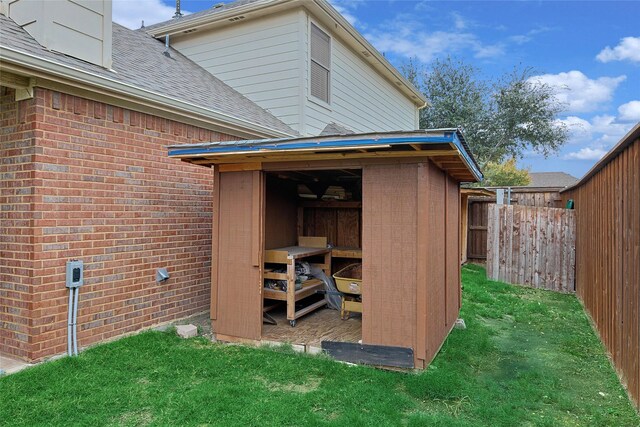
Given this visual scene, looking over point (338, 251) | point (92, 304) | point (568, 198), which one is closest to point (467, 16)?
point (568, 198)

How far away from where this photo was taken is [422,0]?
12.2 meters

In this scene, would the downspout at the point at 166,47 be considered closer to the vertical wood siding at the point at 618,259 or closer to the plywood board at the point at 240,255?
the plywood board at the point at 240,255

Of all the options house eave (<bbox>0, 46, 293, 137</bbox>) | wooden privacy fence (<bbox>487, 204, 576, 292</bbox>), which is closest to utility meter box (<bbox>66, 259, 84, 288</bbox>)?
house eave (<bbox>0, 46, 293, 137</bbox>)

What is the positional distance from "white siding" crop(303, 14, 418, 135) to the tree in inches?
346

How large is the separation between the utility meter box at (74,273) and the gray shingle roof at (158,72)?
6.50 ft

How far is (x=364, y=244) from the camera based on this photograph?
4.28 metres

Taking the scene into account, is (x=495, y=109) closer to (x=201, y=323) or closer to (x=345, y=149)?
(x=345, y=149)

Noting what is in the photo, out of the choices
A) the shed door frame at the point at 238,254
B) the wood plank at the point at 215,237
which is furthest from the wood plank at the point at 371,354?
the wood plank at the point at 215,237

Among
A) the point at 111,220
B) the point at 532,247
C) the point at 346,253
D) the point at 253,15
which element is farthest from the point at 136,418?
the point at 532,247

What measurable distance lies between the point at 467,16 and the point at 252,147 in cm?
1147

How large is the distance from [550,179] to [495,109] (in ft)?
54.6

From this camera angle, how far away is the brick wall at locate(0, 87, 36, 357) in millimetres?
3971

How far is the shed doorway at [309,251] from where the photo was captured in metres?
5.30

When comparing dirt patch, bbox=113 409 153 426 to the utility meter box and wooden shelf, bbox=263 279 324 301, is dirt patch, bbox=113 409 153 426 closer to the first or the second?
the utility meter box
